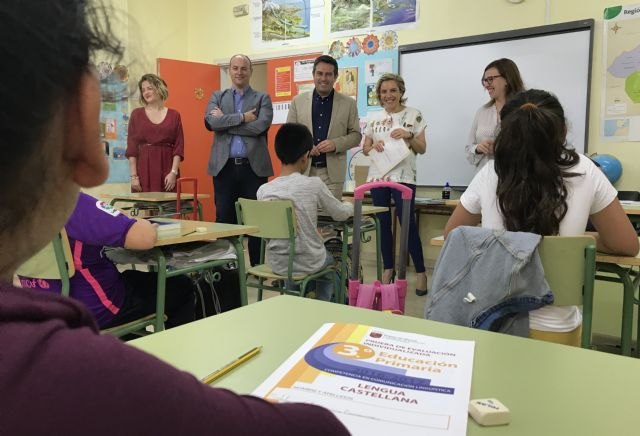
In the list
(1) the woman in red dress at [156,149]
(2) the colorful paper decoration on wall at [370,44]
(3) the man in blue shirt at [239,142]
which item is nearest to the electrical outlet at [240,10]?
(2) the colorful paper decoration on wall at [370,44]

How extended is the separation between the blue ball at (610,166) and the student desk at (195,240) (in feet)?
9.45

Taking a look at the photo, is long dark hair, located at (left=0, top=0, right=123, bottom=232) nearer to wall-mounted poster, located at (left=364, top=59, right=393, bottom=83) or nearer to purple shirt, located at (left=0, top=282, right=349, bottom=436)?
purple shirt, located at (left=0, top=282, right=349, bottom=436)

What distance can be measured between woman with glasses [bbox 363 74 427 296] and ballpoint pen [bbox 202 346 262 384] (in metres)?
3.11

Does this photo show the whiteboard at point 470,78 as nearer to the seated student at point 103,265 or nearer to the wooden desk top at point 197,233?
the wooden desk top at point 197,233

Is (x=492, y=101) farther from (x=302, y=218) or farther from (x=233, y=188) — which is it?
(x=233, y=188)

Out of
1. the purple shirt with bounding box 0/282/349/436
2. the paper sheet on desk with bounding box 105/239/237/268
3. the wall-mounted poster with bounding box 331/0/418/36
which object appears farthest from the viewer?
the wall-mounted poster with bounding box 331/0/418/36

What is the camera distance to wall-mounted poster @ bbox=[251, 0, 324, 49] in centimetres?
564

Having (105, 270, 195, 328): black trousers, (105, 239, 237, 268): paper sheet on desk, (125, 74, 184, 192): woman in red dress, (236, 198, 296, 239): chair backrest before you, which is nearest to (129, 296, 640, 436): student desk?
(105, 270, 195, 328): black trousers

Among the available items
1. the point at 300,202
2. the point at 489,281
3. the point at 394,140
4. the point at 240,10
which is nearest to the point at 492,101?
the point at 394,140

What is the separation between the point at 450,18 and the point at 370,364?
4.59 meters

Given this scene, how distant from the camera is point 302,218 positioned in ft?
9.31

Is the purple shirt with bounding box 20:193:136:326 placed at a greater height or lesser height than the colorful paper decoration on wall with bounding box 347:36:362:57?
lesser

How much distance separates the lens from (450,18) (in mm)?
4738

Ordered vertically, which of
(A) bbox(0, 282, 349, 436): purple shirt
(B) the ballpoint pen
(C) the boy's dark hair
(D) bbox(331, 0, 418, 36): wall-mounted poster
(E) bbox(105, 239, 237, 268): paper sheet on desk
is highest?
(D) bbox(331, 0, 418, 36): wall-mounted poster
